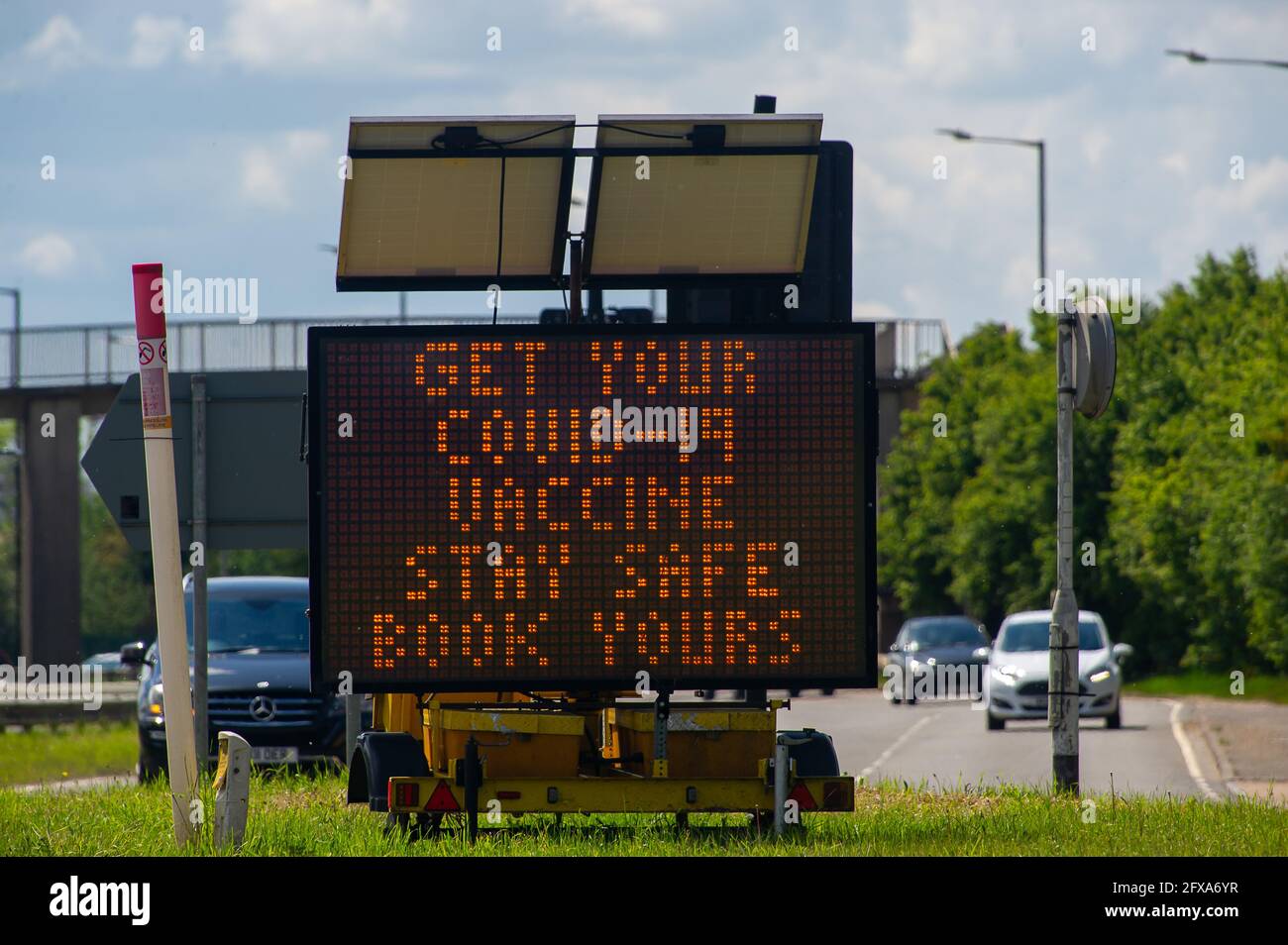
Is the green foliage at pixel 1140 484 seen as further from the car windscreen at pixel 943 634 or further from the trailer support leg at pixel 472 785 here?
the trailer support leg at pixel 472 785

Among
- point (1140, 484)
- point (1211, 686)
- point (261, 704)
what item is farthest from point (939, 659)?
point (261, 704)

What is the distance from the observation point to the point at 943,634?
42344 millimetres

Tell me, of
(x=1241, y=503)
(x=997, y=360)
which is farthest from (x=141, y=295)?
(x=997, y=360)

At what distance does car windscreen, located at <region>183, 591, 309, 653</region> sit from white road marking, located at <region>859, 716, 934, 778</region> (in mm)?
5143

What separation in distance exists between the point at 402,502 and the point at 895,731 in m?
20.8

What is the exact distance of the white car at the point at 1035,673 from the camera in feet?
94.0

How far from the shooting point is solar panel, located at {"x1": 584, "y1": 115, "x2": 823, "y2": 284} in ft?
36.8

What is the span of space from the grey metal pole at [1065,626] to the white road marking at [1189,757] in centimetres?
187

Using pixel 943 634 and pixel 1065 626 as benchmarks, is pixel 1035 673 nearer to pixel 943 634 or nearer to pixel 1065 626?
pixel 943 634

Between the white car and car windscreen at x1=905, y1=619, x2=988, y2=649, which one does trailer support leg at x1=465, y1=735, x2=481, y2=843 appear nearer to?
the white car

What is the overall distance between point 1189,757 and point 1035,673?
20.6 ft

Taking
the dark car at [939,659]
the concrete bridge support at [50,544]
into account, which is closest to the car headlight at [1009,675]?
the dark car at [939,659]
